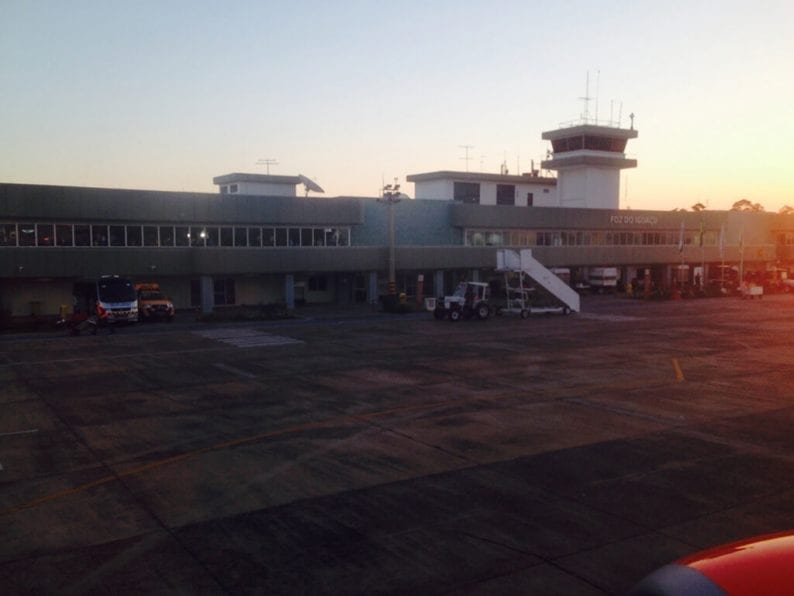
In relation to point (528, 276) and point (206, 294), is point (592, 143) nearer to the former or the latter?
point (528, 276)

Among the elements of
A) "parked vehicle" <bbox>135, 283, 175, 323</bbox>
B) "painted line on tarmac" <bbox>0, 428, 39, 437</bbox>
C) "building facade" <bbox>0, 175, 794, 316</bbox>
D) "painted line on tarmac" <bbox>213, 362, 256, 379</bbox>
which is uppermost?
"building facade" <bbox>0, 175, 794, 316</bbox>

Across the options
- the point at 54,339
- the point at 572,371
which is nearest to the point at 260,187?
the point at 54,339

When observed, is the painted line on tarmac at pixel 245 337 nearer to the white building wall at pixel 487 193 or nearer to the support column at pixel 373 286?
the support column at pixel 373 286

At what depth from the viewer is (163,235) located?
50.9 m

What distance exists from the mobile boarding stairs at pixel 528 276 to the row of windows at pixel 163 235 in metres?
14.1

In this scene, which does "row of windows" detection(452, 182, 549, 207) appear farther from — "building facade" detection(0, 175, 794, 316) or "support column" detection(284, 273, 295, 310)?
"support column" detection(284, 273, 295, 310)

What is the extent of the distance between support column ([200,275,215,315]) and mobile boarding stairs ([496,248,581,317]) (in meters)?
21.2

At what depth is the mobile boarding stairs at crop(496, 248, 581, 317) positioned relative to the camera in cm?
5156

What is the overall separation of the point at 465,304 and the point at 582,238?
98.9 ft

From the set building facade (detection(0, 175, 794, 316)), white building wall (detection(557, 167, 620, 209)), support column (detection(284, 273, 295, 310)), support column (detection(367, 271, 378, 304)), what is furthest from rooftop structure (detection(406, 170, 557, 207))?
support column (detection(284, 273, 295, 310))

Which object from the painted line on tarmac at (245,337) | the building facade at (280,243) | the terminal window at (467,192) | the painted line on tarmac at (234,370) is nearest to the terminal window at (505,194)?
the terminal window at (467,192)

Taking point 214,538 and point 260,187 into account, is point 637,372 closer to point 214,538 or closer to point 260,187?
point 214,538

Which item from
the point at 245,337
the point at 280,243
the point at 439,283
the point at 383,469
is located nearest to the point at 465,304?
the point at 439,283

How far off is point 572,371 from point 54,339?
27.8 meters
